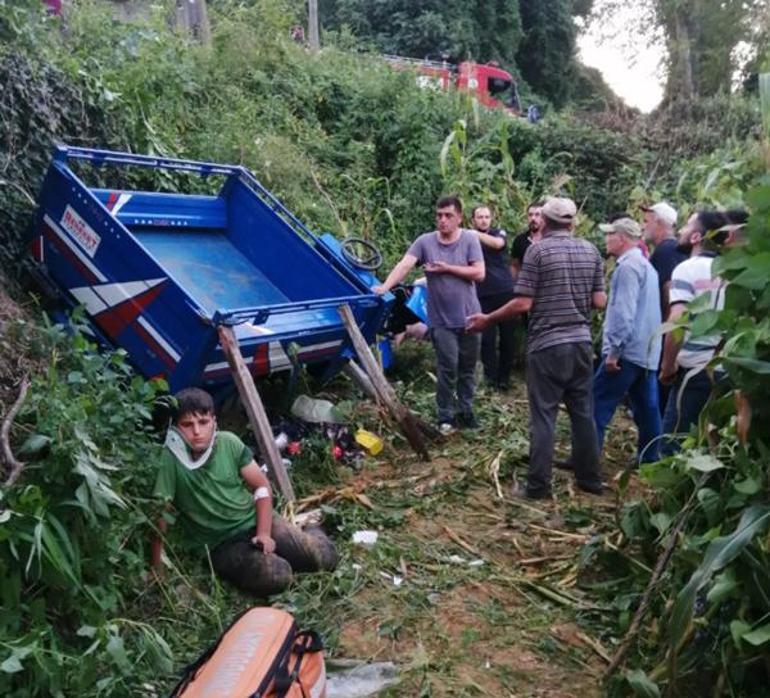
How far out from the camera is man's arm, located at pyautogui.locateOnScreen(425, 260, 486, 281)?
617cm

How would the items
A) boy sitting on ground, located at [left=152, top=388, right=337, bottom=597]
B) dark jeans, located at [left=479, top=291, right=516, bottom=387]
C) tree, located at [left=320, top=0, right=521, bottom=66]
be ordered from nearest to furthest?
boy sitting on ground, located at [left=152, top=388, right=337, bottom=597] < dark jeans, located at [left=479, top=291, right=516, bottom=387] < tree, located at [left=320, top=0, right=521, bottom=66]

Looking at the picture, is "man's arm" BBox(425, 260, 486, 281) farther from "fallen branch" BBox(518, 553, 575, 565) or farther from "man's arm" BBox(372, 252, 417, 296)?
"fallen branch" BBox(518, 553, 575, 565)

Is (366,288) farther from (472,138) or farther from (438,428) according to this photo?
(472,138)

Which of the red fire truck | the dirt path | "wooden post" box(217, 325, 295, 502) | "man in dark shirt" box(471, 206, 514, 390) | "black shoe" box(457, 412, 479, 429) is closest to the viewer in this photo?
the dirt path

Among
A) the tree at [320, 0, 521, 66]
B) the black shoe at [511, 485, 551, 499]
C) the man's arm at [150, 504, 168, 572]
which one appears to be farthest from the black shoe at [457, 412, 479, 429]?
the tree at [320, 0, 521, 66]

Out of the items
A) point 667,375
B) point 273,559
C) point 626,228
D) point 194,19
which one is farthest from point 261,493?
point 194,19

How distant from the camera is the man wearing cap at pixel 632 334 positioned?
17.6 feet

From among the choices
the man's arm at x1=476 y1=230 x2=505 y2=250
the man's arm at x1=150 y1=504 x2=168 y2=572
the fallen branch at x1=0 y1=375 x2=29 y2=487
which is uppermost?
the fallen branch at x1=0 y1=375 x2=29 y2=487

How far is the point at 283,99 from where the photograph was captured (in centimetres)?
1112

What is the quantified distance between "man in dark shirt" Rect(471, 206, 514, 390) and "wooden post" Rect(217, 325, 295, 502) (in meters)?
2.84

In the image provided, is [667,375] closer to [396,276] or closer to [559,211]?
[559,211]

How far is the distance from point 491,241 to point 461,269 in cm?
115

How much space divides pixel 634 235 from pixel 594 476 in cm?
154

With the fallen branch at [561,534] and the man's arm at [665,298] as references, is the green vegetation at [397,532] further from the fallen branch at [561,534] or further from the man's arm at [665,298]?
the man's arm at [665,298]
